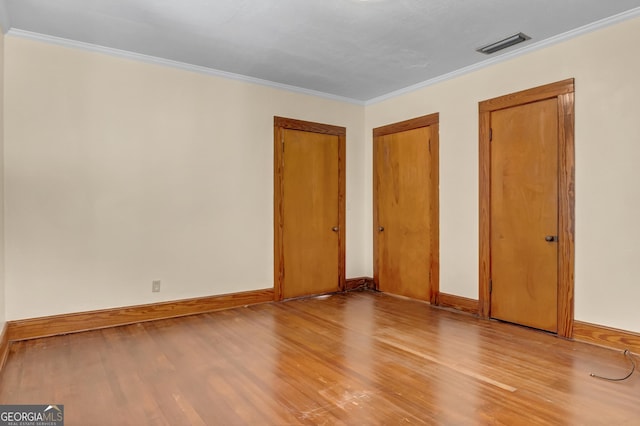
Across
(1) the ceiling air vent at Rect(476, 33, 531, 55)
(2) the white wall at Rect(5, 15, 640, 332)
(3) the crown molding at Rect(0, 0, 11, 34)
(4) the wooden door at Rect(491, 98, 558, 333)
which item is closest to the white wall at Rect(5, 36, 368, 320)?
(2) the white wall at Rect(5, 15, 640, 332)

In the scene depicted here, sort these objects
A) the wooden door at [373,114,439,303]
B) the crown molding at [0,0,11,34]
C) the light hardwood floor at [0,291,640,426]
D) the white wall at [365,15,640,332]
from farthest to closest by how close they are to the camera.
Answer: the wooden door at [373,114,439,303], the white wall at [365,15,640,332], the crown molding at [0,0,11,34], the light hardwood floor at [0,291,640,426]

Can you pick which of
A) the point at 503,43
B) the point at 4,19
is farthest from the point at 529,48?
the point at 4,19

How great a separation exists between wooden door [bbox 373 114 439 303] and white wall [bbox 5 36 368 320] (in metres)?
1.52

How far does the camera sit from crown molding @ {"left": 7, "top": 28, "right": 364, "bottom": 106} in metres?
3.27

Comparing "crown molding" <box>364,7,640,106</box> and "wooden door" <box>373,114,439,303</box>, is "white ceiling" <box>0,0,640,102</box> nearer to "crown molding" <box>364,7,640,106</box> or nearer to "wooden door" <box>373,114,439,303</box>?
"crown molding" <box>364,7,640,106</box>

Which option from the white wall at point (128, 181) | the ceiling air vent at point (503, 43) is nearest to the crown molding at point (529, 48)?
the ceiling air vent at point (503, 43)

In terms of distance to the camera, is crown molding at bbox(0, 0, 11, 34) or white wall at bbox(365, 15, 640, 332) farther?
white wall at bbox(365, 15, 640, 332)

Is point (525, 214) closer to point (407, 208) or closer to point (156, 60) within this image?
point (407, 208)

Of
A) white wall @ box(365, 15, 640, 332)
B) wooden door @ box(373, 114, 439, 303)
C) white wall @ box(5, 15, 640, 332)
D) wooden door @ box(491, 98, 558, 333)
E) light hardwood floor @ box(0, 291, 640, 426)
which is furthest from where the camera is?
wooden door @ box(373, 114, 439, 303)

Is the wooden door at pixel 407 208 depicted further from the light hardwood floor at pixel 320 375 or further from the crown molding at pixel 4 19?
the crown molding at pixel 4 19

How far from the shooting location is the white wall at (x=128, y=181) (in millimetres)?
3252

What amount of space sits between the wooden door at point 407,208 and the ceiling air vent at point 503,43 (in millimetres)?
1003

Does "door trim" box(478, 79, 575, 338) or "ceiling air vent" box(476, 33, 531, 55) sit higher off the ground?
"ceiling air vent" box(476, 33, 531, 55)

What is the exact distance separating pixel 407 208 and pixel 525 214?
1499mm
